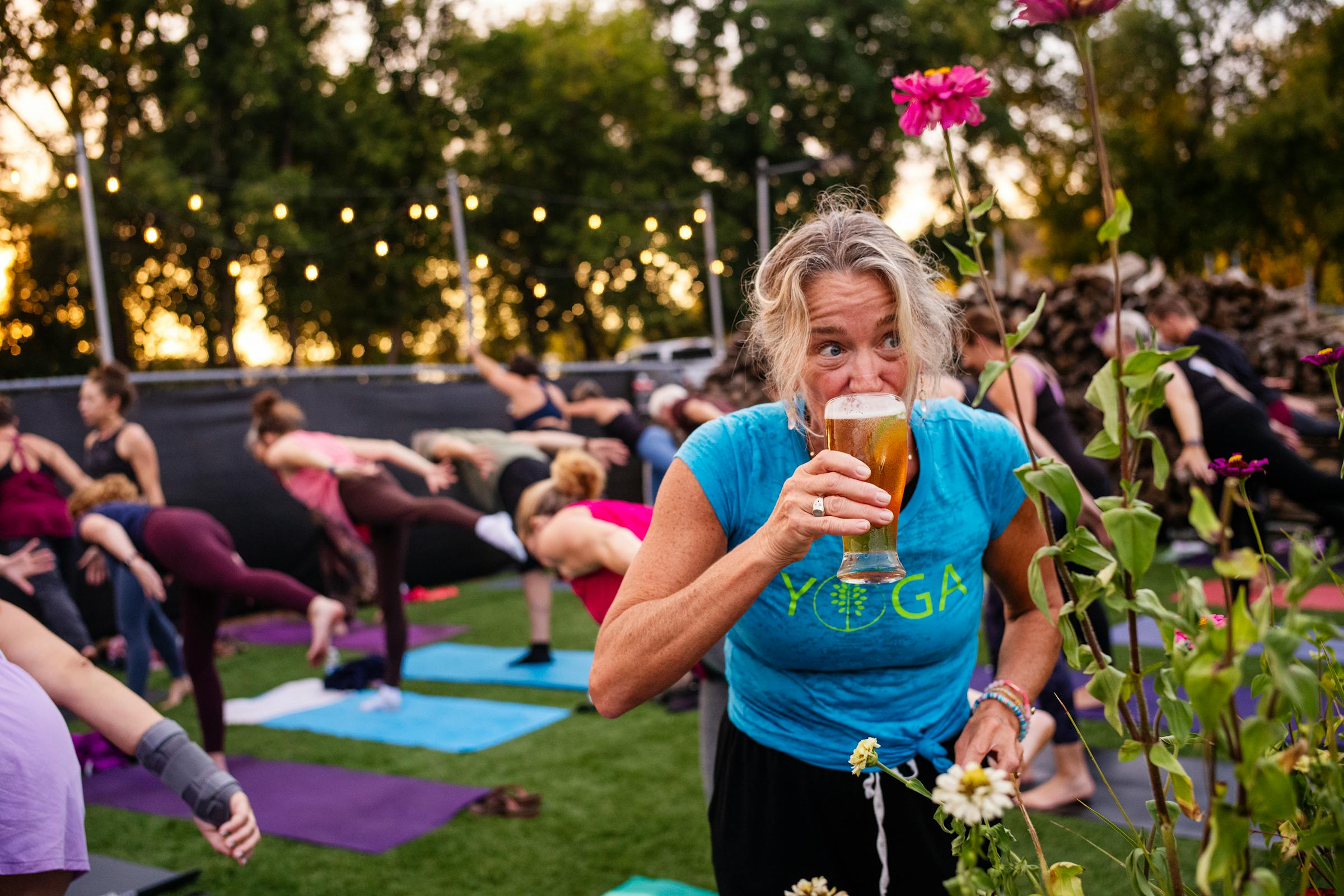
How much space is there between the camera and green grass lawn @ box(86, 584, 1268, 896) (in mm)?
3695

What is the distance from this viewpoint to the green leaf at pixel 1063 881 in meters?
0.84

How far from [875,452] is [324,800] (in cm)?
405

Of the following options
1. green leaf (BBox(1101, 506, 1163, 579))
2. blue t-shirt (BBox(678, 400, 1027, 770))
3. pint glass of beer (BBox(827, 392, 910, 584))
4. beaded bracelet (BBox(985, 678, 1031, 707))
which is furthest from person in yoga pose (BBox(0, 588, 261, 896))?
green leaf (BBox(1101, 506, 1163, 579))

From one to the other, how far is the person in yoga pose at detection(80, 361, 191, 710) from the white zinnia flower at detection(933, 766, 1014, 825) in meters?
5.79

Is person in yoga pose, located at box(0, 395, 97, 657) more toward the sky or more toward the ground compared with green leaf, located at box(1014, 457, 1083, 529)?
more toward the ground

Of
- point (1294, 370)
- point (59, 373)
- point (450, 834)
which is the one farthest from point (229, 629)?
point (59, 373)

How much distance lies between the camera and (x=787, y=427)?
1.65 m

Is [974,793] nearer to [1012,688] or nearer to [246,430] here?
[1012,688]

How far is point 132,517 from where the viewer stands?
5.23 meters

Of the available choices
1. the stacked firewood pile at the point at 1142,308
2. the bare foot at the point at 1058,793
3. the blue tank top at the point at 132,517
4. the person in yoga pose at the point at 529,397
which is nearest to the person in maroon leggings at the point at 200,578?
the blue tank top at the point at 132,517

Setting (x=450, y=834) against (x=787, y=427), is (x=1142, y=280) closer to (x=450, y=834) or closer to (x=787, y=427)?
(x=450, y=834)

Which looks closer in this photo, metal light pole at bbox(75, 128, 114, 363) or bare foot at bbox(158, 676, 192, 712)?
bare foot at bbox(158, 676, 192, 712)

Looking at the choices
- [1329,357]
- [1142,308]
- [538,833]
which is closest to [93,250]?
[538,833]

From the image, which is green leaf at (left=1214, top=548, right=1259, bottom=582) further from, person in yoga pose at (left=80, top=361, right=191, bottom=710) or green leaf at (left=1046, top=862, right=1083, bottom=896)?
person in yoga pose at (left=80, top=361, right=191, bottom=710)
